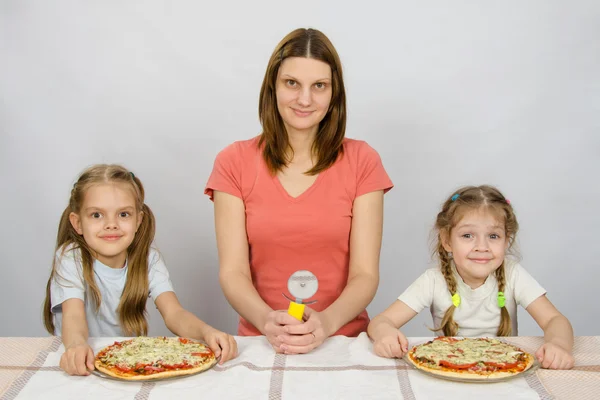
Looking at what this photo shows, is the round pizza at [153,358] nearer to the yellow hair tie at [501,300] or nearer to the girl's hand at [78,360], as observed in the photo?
the girl's hand at [78,360]

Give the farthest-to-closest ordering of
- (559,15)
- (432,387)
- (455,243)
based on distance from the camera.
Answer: (559,15)
(455,243)
(432,387)

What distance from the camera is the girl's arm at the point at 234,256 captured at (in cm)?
214

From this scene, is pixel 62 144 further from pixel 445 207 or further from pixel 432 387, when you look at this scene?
pixel 432 387

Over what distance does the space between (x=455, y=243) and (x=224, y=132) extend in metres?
1.39

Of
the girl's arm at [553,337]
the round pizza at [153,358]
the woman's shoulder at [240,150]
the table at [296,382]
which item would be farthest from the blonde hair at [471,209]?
the round pizza at [153,358]

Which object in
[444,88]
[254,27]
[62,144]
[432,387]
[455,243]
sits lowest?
[432,387]

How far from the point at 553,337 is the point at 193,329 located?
0.88 meters

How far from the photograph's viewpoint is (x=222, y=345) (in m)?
1.69

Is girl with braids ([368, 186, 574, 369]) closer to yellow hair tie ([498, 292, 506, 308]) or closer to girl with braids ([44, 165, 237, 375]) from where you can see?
yellow hair tie ([498, 292, 506, 308])

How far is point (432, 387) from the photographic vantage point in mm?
1519

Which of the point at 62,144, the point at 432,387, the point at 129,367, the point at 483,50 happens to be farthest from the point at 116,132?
the point at 432,387

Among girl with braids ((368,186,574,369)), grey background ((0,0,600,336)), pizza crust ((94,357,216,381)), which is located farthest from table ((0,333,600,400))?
grey background ((0,0,600,336))

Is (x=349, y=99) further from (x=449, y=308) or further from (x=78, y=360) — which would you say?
(x=78, y=360)

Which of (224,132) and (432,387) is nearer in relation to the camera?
(432,387)
